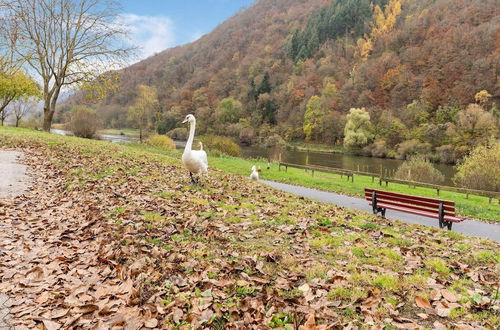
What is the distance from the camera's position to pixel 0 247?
560cm

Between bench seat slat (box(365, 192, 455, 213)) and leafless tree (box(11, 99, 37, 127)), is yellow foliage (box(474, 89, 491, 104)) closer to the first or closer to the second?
bench seat slat (box(365, 192, 455, 213))

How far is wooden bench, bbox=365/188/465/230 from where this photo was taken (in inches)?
411

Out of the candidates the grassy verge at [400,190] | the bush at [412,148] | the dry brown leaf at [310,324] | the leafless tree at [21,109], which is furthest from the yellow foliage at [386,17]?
the dry brown leaf at [310,324]

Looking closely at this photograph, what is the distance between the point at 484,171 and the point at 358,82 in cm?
7792

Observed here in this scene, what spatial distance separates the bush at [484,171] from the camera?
24.7 meters

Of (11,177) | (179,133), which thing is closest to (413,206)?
(11,177)

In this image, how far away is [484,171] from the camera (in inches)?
999

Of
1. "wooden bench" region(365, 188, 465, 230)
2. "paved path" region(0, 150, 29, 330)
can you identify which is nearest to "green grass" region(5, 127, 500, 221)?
"wooden bench" region(365, 188, 465, 230)

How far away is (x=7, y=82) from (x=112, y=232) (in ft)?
96.1

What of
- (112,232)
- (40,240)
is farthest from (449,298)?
(40,240)

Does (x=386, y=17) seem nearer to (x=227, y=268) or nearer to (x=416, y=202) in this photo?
(x=416, y=202)

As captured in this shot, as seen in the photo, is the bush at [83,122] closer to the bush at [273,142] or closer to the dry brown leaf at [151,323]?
the dry brown leaf at [151,323]

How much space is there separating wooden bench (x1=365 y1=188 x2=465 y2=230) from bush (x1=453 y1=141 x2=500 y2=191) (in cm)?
1776

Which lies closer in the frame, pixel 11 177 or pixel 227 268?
pixel 227 268
